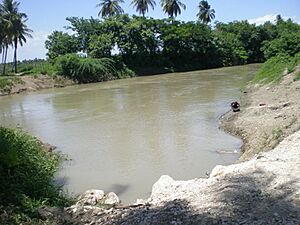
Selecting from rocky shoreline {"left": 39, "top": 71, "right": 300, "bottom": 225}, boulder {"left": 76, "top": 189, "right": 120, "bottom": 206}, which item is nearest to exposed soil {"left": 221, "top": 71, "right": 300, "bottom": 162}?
rocky shoreline {"left": 39, "top": 71, "right": 300, "bottom": 225}

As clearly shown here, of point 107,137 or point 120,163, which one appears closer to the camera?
point 120,163

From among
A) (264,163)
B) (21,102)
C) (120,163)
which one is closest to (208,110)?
(120,163)

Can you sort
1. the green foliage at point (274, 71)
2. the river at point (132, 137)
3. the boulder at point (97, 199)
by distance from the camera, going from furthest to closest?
the green foliage at point (274, 71)
the river at point (132, 137)
the boulder at point (97, 199)

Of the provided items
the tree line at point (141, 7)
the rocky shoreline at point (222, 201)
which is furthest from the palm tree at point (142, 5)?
the rocky shoreline at point (222, 201)

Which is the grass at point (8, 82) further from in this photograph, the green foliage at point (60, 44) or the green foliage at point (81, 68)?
the green foliage at point (60, 44)

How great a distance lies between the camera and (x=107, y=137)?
14148 mm

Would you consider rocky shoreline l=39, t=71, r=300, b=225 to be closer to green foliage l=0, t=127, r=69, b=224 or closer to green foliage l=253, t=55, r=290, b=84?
green foliage l=0, t=127, r=69, b=224

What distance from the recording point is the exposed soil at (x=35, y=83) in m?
35.0

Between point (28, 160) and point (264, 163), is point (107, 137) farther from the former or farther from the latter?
point (264, 163)

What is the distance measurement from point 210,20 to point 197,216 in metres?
67.9

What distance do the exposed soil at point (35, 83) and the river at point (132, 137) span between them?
391 inches

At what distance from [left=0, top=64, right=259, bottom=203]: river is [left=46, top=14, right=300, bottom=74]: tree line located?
77.3 ft

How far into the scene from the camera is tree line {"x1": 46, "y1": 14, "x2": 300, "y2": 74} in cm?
4784

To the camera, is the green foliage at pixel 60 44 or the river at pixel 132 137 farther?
the green foliage at pixel 60 44
